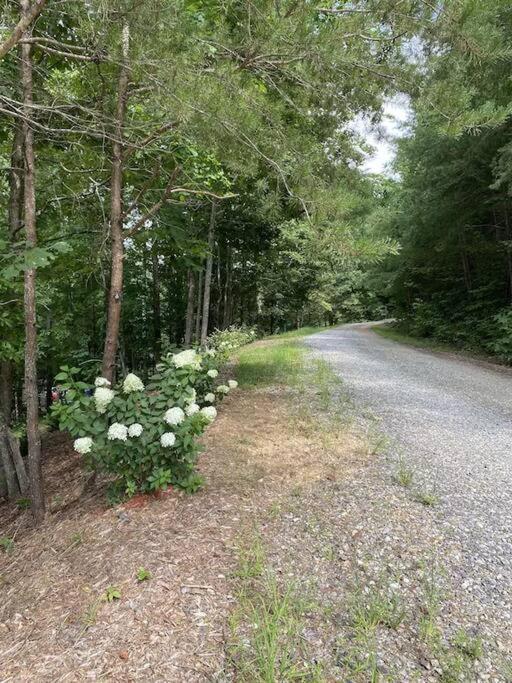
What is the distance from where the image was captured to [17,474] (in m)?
3.86

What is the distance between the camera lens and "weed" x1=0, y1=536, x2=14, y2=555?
2.73 m

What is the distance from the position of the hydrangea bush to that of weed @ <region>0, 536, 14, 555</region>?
2.54ft

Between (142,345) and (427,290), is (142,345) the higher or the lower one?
the lower one

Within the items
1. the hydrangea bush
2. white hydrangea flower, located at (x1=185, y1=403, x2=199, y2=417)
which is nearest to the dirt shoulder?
the hydrangea bush

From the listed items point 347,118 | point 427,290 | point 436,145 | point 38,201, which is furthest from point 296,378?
point 427,290

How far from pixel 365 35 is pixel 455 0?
23.6 inches

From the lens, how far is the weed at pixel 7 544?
8.96 ft

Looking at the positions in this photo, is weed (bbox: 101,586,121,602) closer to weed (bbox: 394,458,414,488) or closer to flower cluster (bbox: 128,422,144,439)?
flower cluster (bbox: 128,422,144,439)

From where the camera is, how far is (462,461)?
3.37 metres

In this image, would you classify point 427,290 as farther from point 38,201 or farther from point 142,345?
point 38,201

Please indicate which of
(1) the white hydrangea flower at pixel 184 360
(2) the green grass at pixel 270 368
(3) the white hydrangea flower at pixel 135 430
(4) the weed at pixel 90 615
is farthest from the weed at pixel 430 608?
(2) the green grass at pixel 270 368

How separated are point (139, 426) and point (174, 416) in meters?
0.22

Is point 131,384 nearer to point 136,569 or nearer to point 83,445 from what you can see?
point 83,445

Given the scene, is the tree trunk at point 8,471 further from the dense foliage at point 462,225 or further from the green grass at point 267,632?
the dense foliage at point 462,225
